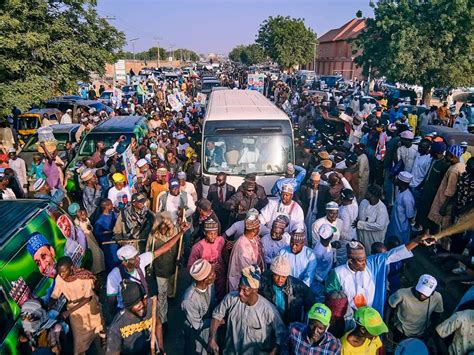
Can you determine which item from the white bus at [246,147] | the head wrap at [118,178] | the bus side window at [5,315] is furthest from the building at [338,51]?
the bus side window at [5,315]

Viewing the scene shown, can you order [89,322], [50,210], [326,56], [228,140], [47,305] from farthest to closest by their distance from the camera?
[326,56]
[228,140]
[50,210]
[89,322]
[47,305]

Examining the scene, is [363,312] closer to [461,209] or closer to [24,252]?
[24,252]

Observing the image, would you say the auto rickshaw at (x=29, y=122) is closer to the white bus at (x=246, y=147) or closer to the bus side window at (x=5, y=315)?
the white bus at (x=246, y=147)

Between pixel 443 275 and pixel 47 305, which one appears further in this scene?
pixel 443 275

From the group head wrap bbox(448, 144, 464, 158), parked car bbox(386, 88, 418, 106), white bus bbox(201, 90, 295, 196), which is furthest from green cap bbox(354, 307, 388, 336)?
parked car bbox(386, 88, 418, 106)

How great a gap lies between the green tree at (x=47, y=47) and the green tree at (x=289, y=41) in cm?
3361

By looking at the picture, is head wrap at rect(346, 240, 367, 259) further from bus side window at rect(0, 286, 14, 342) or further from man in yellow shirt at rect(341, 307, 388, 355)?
bus side window at rect(0, 286, 14, 342)

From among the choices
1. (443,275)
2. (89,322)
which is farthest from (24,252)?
(443,275)

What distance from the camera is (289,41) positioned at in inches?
1895

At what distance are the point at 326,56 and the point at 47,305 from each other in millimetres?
78785

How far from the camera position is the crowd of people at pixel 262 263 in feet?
12.6

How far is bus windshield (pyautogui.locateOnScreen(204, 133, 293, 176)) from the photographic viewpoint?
25.5ft

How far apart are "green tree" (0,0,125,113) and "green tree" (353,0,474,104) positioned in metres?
12.9

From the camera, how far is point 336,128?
49.6 feet
